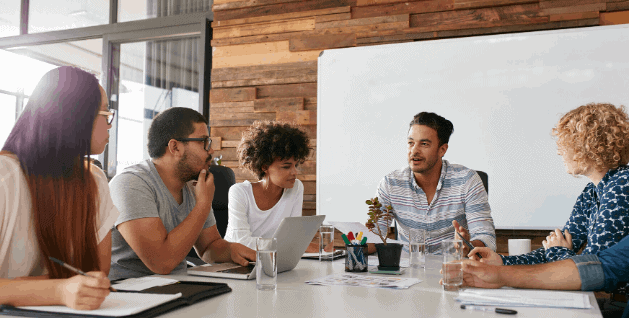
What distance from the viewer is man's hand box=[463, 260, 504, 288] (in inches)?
45.9

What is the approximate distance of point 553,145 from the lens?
3018 millimetres

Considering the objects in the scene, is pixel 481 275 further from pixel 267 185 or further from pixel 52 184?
pixel 267 185

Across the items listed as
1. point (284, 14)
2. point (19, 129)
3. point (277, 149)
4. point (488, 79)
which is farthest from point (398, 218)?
point (284, 14)

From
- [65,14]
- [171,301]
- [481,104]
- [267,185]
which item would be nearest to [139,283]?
[171,301]

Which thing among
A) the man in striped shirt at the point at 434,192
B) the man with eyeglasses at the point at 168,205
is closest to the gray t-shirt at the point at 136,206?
the man with eyeglasses at the point at 168,205

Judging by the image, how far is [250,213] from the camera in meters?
2.22

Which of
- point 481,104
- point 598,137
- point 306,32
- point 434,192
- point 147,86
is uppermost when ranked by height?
point 306,32

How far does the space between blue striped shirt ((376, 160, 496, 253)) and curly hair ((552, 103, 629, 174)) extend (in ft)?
1.81

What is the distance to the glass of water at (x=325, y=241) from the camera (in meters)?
1.75

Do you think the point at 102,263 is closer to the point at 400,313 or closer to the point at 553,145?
the point at 400,313

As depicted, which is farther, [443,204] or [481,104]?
[481,104]

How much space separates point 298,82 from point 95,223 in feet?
8.70

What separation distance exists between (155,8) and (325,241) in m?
3.29

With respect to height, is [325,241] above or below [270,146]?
below
